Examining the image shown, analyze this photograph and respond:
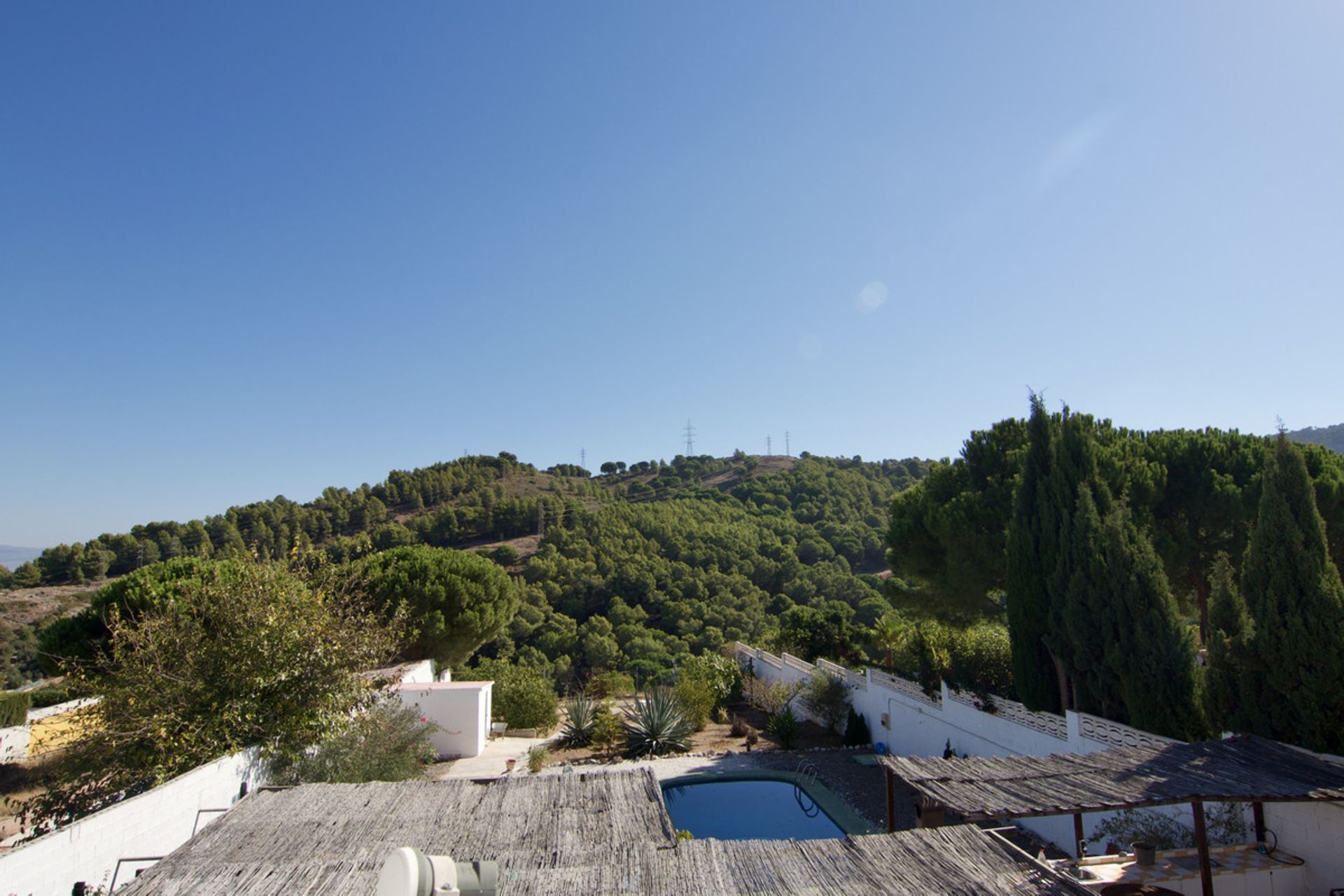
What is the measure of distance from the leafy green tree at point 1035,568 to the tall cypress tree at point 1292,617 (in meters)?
3.62

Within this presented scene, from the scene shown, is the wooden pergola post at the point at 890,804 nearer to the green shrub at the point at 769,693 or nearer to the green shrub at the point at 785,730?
the green shrub at the point at 785,730

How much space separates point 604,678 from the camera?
74.8 ft

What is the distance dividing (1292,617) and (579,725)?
1355 centimetres

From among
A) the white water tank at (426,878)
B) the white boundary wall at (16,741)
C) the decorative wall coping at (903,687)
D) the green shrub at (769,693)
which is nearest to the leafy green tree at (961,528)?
the decorative wall coping at (903,687)

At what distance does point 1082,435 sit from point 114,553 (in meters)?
64.2

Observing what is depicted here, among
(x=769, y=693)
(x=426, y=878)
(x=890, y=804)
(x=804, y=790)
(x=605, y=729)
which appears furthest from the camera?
(x=769, y=693)

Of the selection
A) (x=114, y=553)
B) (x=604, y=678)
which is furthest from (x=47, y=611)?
A: (x=604, y=678)

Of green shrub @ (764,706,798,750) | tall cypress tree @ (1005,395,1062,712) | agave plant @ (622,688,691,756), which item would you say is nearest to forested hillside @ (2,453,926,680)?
green shrub @ (764,706,798,750)

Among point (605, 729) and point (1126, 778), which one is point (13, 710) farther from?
point (1126, 778)

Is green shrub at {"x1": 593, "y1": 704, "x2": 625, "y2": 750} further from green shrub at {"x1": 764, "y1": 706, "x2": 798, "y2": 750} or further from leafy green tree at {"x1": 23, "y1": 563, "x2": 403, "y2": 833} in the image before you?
leafy green tree at {"x1": 23, "y1": 563, "x2": 403, "y2": 833}

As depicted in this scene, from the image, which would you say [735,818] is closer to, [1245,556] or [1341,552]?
[1245,556]

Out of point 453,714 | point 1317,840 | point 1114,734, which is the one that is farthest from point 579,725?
point 1317,840

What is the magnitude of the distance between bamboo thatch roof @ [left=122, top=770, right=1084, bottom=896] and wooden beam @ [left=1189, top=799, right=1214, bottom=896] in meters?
2.10

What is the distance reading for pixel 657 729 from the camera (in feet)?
51.3
